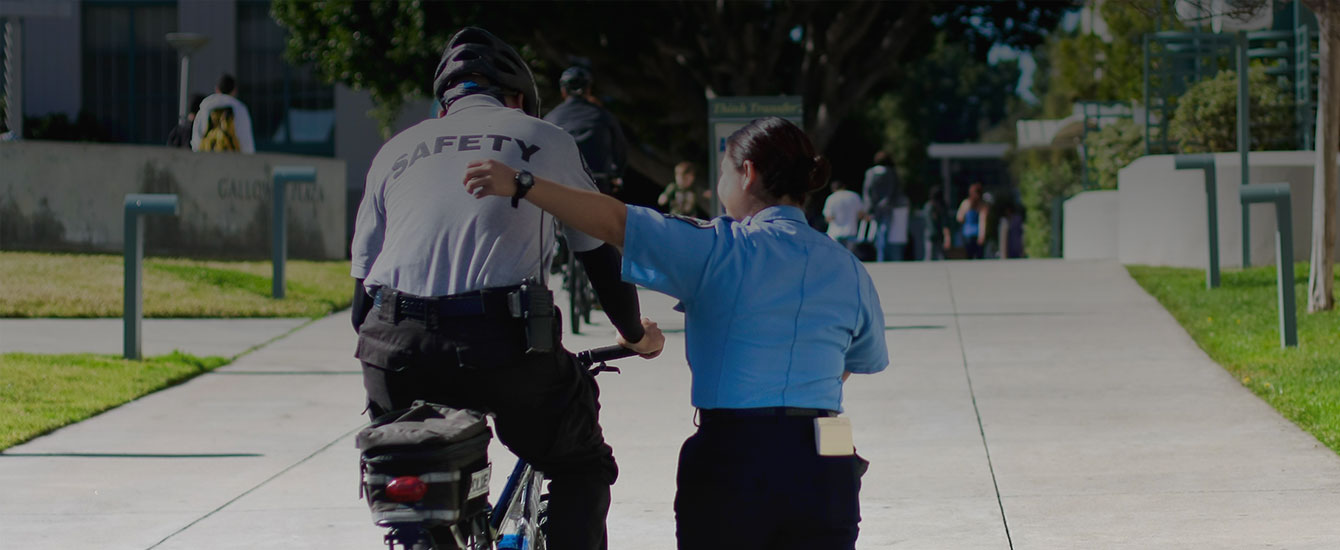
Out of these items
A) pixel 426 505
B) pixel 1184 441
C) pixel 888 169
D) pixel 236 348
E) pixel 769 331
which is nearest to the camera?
pixel 426 505

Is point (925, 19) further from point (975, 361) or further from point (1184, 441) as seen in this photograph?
point (1184, 441)

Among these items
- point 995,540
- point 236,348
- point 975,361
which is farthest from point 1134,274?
point 995,540

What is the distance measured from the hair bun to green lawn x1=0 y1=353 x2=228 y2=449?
5.04m

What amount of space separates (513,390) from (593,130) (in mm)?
6598

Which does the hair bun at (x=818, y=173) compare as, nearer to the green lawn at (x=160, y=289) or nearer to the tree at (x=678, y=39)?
the green lawn at (x=160, y=289)

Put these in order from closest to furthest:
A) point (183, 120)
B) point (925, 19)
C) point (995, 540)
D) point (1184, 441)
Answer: point (995, 540)
point (1184, 441)
point (183, 120)
point (925, 19)

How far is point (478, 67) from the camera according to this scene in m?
3.85

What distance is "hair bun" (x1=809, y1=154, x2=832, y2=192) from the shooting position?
11.7ft

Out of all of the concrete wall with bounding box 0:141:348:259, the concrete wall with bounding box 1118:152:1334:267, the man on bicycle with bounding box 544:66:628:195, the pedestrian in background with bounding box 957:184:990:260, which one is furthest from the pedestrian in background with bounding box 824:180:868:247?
the pedestrian in background with bounding box 957:184:990:260

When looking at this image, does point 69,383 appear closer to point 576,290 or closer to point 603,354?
point 576,290

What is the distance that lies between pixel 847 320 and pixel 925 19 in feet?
79.7

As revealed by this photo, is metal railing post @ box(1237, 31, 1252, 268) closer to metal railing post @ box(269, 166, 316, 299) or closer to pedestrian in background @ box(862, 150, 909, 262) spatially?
pedestrian in background @ box(862, 150, 909, 262)

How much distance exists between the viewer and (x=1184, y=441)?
734cm

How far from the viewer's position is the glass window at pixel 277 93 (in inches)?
1462
